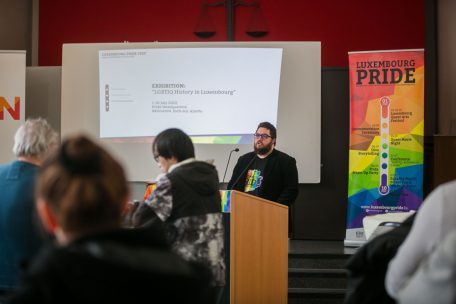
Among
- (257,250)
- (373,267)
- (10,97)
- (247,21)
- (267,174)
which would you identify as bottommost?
(257,250)

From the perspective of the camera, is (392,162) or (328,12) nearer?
(392,162)

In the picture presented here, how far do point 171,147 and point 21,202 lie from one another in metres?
0.68

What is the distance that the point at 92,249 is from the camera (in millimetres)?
1365

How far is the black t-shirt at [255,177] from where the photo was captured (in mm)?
5152

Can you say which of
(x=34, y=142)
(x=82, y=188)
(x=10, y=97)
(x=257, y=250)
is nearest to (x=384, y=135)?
(x=257, y=250)

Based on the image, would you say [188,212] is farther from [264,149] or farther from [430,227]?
[264,149]

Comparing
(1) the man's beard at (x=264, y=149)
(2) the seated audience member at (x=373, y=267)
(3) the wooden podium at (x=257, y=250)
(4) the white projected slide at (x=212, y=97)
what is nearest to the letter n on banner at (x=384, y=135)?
(4) the white projected slide at (x=212, y=97)

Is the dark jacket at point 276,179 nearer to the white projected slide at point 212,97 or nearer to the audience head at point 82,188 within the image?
the white projected slide at point 212,97

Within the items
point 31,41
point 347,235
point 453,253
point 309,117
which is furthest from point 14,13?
point 453,253

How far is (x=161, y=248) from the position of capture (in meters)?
1.48

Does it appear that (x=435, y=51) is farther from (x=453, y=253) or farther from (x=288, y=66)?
(x=453, y=253)

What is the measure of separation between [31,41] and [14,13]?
1.42ft

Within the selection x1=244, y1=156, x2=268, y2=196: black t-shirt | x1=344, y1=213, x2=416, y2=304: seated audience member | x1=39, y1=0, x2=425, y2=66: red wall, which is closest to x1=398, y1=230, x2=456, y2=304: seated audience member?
x1=344, y1=213, x2=416, y2=304: seated audience member

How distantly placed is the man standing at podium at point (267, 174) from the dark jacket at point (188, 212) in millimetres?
2158
